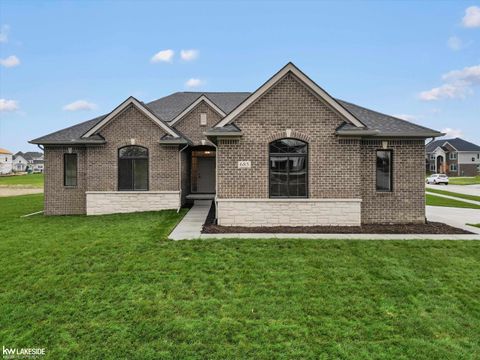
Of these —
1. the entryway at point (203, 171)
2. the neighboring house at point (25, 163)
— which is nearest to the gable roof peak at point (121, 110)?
the entryway at point (203, 171)

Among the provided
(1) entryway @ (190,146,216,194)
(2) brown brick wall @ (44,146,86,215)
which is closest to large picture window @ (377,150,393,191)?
(1) entryway @ (190,146,216,194)

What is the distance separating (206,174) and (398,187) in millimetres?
11929

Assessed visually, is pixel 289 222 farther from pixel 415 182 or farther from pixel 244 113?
pixel 415 182

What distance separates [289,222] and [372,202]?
141 inches

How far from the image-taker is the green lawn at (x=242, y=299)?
4.16m

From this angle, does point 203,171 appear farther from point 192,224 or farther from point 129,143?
point 192,224

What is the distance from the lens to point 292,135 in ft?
35.3

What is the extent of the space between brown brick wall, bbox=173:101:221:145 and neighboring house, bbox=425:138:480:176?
69012mm

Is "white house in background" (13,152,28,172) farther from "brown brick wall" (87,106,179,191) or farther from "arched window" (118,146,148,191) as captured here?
"arched window" (118,146,148,191)

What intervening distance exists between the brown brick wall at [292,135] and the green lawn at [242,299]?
261cm

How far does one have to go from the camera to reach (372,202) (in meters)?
11.6

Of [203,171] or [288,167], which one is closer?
[288,167]

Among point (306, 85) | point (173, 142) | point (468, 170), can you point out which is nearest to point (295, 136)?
point (306, 85)

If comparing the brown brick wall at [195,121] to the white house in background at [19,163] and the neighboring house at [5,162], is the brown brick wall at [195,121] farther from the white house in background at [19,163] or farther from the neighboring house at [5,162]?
the white house in background at [19,163]
